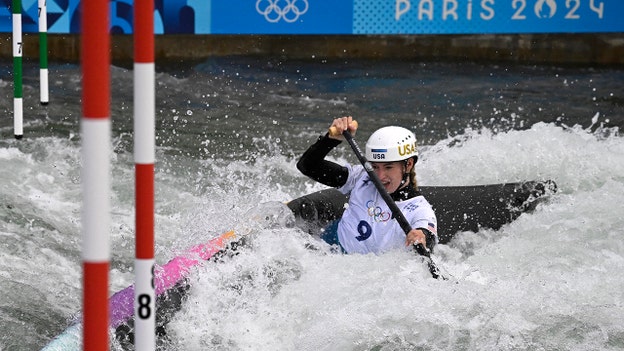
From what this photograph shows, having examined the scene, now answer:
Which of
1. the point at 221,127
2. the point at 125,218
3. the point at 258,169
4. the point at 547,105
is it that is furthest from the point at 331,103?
the point at 125,218

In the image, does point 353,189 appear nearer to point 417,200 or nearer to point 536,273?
point 417,200

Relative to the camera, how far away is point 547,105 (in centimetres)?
1233

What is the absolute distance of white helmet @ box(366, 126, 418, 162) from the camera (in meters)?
5.21

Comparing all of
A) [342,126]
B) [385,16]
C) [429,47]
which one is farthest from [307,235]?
[429,47]

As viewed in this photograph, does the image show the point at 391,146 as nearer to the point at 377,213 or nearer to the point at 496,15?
the point at 377,213

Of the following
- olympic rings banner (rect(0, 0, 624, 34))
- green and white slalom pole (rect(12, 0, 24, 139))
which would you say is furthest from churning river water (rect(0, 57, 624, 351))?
olympic rings banner (rect(0, 0, 624, 34))

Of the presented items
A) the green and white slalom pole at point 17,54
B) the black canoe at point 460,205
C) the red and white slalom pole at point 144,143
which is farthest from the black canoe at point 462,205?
the green and white slalom pole at point 17,54

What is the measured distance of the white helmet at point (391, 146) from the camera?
5.21 metres

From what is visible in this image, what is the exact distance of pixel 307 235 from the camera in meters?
5.66

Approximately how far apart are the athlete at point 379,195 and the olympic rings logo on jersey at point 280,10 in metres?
8.47

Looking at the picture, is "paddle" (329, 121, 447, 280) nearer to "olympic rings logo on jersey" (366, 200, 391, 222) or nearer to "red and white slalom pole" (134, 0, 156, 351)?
"olympic rings logo on jersey" (366, 200, 391, 222)

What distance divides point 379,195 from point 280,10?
879cm

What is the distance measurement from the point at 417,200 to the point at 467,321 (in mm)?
791

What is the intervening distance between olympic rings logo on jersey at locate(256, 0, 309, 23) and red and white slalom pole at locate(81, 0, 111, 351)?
11609 millimetres
